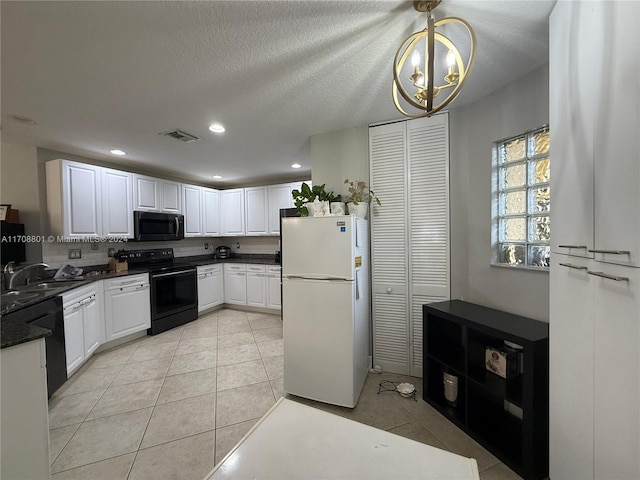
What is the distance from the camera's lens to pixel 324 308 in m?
2.11

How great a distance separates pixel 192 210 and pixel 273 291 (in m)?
2.08

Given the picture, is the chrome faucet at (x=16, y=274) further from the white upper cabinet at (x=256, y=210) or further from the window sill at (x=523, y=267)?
the window sill at (x=523, y=267)

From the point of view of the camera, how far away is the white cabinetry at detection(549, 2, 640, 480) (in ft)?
2.90

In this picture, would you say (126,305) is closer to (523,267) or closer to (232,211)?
(232,211)

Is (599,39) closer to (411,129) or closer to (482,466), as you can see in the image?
(411,129)

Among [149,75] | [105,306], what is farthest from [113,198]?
[149,75]

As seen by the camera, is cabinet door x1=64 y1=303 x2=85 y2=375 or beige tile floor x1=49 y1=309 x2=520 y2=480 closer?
beige tile floor x1=49 y1=309 x2=520 y2=480

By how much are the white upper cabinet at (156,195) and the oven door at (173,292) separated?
107 cm

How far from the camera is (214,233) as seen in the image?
16.7 feet

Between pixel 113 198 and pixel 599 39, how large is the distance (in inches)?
181

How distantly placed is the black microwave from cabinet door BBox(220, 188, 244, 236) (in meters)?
0.91

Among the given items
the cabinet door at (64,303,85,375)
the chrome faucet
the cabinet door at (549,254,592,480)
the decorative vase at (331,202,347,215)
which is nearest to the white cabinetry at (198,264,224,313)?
the cabinet door at (64,303,85,375)

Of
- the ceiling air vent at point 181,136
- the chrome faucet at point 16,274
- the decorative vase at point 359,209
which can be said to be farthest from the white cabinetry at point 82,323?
the decorative vase at point 359,209

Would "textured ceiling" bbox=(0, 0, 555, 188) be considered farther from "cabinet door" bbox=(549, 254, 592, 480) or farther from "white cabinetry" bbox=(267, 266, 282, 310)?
"white cabinetry" bbox=(267, 266, 282, 310)
